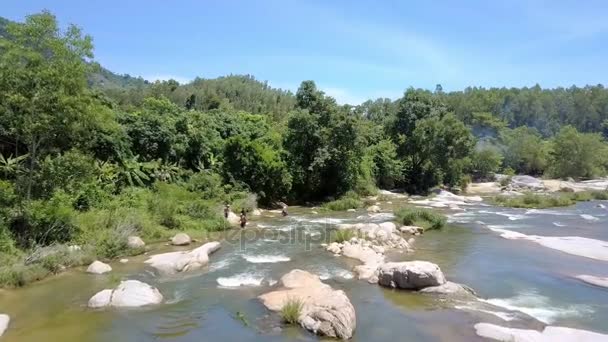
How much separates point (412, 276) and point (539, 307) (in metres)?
4.60

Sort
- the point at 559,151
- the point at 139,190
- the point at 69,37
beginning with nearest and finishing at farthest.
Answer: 1. the point at 69,37
2. the point at 139,190
3. the point at 559,151

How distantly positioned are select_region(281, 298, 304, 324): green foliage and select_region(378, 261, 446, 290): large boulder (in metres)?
5.13

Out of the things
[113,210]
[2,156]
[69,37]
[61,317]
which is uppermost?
[69,37]

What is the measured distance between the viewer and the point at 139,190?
32.4 meters

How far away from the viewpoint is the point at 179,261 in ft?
72.5

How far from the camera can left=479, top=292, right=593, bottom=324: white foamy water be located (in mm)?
16530

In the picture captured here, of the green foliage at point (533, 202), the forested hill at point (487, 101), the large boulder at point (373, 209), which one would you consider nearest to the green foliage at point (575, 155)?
the forested hill at point (487, 101)

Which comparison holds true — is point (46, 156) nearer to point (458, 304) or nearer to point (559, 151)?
point (458, 304)

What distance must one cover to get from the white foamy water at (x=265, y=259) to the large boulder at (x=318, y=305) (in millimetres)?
4393

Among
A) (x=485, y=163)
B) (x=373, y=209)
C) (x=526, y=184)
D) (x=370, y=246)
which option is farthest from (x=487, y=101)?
(x=370, y=246)

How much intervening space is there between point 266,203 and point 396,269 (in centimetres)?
2365

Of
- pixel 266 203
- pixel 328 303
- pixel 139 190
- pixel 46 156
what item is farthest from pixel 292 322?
pixel 266 203

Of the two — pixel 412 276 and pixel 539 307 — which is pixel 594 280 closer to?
pixel 539 307

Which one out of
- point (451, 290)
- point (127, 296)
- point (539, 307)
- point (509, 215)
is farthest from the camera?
point (509, 215)
